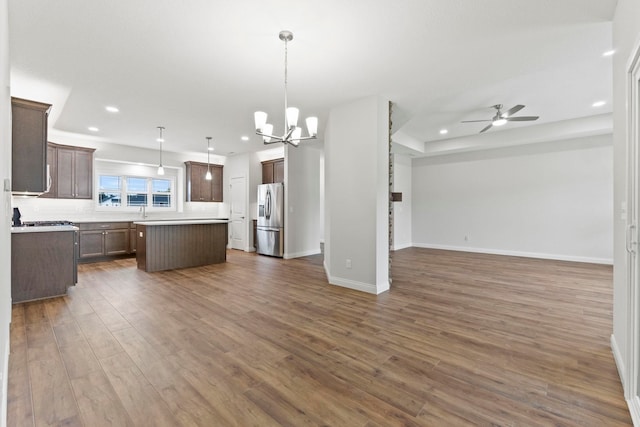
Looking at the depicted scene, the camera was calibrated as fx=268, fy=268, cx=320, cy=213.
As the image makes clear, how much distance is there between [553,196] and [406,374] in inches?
254

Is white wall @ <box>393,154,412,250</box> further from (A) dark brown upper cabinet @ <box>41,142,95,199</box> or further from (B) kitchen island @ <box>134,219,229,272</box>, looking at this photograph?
(A) dark brown upper cabinet @ <box>41,142,95,199</box>

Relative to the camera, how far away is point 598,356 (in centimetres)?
219

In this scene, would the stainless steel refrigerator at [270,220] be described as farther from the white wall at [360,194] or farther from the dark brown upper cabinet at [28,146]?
the dark brown upper cabinet at [28,146]

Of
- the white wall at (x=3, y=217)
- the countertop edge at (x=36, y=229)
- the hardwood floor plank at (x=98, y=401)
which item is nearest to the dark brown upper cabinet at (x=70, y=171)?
the countertop edge at (x=36, y=229)

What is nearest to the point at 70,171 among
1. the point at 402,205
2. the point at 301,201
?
the point at 301,201

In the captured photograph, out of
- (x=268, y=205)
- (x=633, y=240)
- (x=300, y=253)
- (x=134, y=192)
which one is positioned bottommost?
(x=300, y=253)

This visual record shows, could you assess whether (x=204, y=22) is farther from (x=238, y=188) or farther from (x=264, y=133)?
(x=238, y=188)

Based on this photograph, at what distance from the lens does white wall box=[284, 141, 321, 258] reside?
651cm

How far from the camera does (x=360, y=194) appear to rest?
3930 millimetres

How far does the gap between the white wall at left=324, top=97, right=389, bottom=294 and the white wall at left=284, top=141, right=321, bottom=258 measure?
238 centimetres

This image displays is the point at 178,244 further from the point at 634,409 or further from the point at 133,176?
the point at 634,409

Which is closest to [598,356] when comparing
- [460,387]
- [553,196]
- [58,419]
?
[460,387]

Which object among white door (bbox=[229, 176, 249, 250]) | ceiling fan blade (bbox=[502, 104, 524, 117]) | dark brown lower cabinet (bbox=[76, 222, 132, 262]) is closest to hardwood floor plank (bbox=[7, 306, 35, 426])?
dark brown lower cabinet (bbox=[76, 222, 132, 262])

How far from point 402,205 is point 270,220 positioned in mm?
3896
